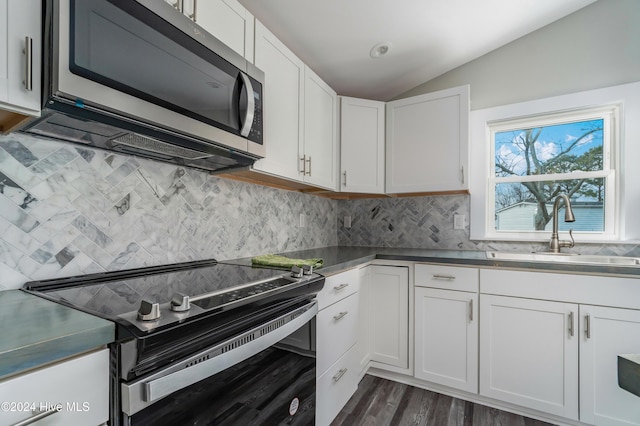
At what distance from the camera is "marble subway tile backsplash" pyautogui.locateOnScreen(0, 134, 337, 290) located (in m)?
0.97

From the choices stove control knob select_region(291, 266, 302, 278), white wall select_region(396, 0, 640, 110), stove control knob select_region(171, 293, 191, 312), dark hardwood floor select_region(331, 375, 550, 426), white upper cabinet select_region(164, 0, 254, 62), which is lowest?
dark hardwood floor select_region(331, 375, 550, 426)

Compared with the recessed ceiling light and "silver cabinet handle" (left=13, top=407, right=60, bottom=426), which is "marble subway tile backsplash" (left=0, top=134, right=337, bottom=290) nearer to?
"silver cabinet handle" (left=13, top=407, right=60, bottom=426)

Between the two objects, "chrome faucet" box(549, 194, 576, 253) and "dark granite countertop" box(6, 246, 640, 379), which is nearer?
"dark granite countertop" box(6, 246, 640, 379)

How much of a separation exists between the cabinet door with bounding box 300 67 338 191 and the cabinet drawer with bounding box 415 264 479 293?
2.91ft

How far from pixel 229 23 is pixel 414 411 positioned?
2.30m

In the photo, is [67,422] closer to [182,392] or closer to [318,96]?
[182,392]

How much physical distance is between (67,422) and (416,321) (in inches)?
74.4

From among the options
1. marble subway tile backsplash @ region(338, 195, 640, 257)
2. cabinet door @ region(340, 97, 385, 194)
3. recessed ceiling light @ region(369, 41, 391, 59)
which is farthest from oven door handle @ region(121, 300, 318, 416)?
recessed ceiling light @ region(369, 41, 391, 59)

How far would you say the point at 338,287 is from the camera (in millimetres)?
1672

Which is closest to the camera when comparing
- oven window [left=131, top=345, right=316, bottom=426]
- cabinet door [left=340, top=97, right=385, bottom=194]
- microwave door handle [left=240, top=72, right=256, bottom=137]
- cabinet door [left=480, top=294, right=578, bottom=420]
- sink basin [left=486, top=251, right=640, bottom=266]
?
oven window [left=131, top=345, right=316, bottom=426]

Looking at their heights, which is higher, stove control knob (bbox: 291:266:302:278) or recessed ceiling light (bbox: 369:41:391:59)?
recessed ceiling light (bbox: 369:41:391:59)

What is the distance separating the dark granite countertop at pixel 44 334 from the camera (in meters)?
0.50

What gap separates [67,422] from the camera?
0.56 metres

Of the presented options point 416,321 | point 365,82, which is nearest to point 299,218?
point 416,321
